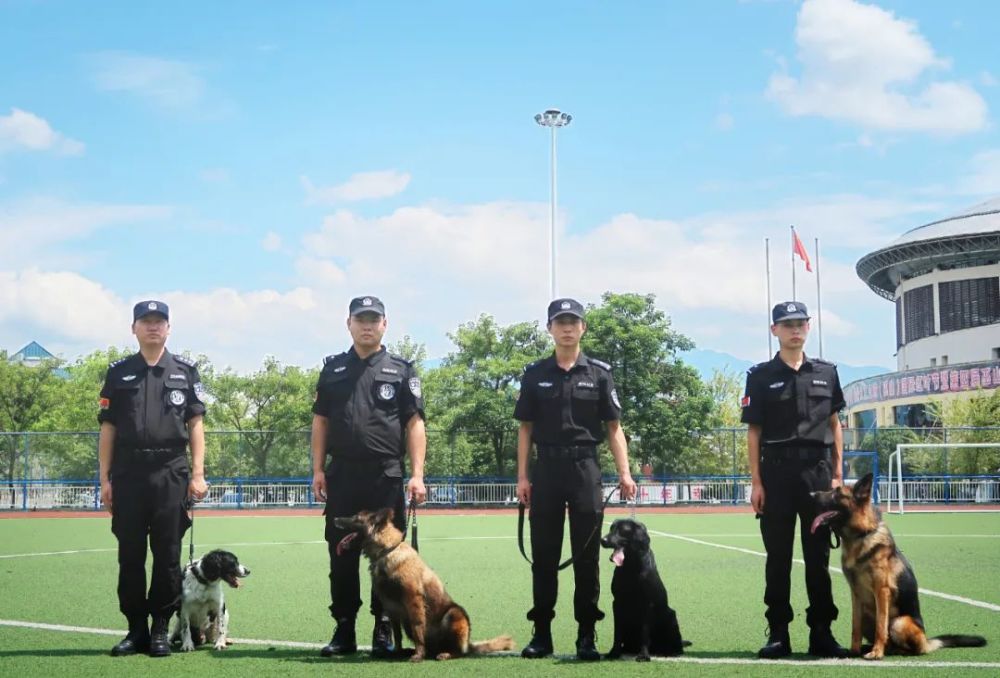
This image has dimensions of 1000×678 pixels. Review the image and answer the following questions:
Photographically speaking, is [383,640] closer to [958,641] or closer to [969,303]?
[958,641]

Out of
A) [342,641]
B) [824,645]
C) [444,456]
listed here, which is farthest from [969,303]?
[342,641]

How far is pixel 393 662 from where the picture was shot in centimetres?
589

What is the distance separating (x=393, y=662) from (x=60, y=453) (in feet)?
90.7

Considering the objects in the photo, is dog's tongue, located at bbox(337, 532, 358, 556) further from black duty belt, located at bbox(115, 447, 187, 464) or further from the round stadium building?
the round stadium building

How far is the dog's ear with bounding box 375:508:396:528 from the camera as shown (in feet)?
19.5

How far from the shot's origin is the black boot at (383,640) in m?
6.09

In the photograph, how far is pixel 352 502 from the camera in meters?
6.23

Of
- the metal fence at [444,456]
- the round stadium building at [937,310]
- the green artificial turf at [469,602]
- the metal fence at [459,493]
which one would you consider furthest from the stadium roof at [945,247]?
the green artificial turf at [469,602]

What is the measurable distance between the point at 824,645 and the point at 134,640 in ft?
13.9

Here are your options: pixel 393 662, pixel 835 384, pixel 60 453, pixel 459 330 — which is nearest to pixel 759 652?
pixel 835 384

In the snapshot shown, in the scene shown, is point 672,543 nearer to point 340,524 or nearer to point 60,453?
point 340,524

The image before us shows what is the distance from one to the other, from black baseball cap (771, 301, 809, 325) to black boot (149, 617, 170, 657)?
14.1 ft

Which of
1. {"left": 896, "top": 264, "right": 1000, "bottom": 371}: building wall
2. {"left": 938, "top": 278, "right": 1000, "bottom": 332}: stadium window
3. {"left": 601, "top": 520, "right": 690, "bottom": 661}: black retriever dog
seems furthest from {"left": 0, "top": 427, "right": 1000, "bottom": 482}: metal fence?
{"left": 601, "top": 520, "right": 690, "bottom": 661}: black retriever dog

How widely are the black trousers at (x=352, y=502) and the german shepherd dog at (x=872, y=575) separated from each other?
2570 mm
